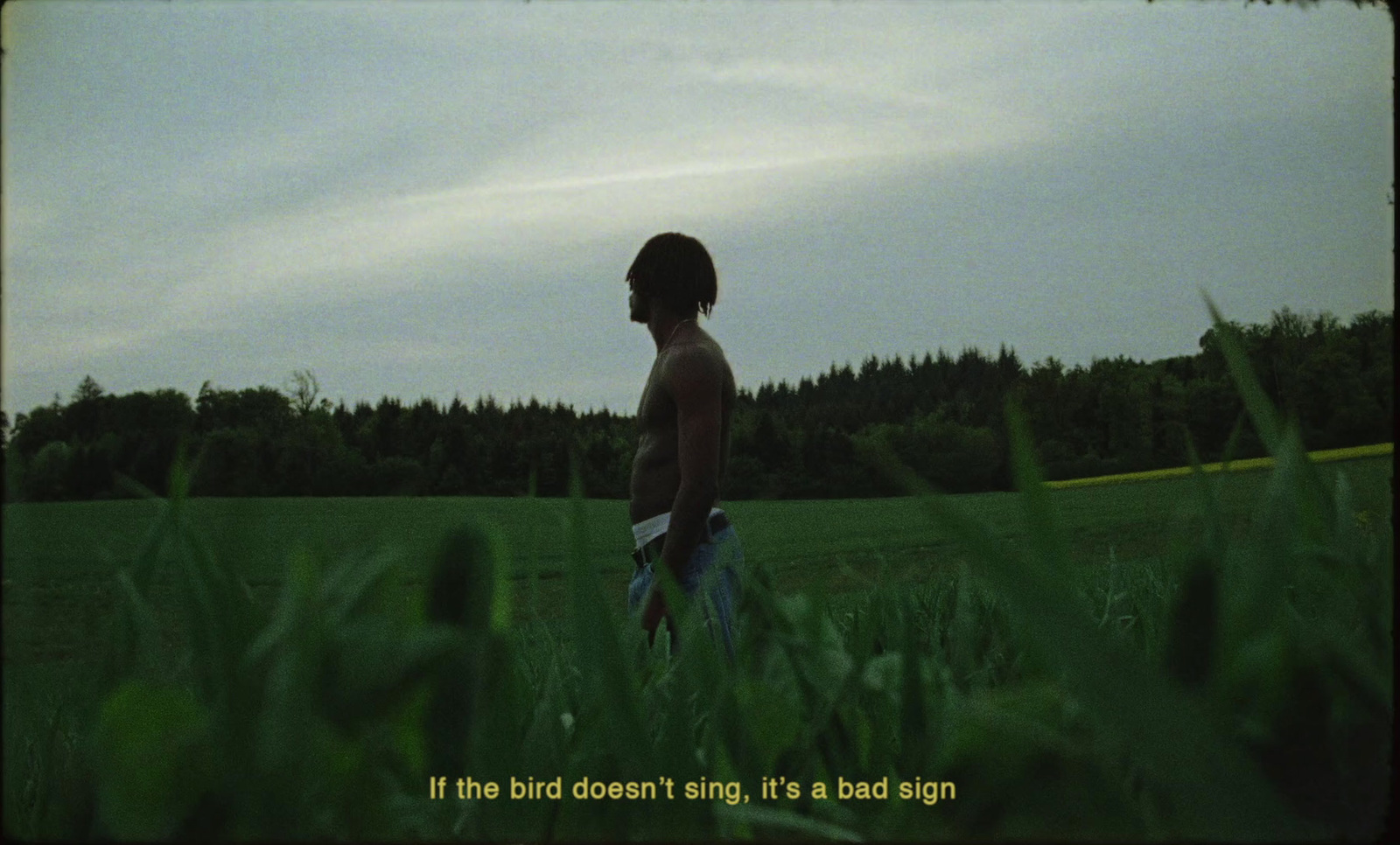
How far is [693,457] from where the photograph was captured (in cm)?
355

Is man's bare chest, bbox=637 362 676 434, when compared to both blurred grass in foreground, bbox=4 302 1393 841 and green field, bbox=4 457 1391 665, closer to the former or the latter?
green field, bbox=4 457 1391 665

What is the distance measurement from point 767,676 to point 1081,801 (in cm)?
24

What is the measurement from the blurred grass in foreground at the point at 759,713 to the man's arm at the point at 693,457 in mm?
3005

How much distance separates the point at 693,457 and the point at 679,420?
174mm

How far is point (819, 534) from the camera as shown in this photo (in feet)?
96.2

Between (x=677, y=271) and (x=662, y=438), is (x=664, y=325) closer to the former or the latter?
(x=677, y=271)

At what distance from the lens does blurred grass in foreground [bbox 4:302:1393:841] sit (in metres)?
0.29

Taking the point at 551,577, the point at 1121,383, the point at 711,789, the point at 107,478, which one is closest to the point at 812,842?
the point at 711,789

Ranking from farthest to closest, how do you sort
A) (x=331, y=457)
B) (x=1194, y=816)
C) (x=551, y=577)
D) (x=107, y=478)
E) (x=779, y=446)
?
(x=779, y=446) < (x=551, y=577) < (x=331, y=457) < (x=107, y=478) < (x=1194, y=816)

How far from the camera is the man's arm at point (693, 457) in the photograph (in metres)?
3.55

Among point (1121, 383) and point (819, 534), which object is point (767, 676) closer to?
point (819, 534)

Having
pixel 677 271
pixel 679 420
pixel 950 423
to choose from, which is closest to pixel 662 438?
pixel 679 420
